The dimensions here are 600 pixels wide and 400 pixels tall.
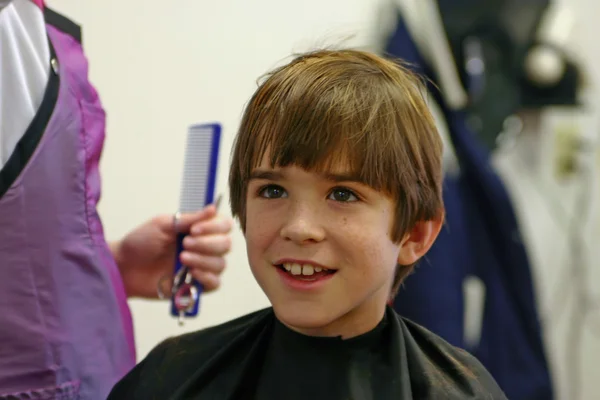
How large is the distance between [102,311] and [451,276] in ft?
2.73

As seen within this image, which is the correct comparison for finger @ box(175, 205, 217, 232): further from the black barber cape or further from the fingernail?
the black barber cape

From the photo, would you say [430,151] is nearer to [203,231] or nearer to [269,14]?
[203,231]

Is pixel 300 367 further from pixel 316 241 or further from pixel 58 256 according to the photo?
pixel 58 256

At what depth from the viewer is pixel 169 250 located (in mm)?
1088

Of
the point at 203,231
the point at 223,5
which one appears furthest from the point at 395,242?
the point at 223,5

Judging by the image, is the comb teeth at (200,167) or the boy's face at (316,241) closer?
the boy's face at (316,241)

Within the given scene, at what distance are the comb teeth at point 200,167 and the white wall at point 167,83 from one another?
38cm

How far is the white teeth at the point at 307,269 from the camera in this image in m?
0.71

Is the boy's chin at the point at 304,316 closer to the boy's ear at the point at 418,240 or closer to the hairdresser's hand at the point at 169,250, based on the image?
the boy's ear at the point at 418,240

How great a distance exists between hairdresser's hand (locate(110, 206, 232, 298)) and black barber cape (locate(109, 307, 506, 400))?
145 millimetres

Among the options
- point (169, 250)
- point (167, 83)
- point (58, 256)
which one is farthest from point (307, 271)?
point (167, 83)

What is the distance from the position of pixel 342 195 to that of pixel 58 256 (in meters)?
0.32

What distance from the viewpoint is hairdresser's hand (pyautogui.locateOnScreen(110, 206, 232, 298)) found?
3.28ft

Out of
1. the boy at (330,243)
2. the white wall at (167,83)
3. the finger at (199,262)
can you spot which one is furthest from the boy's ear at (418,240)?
the white wall at (167,83)
